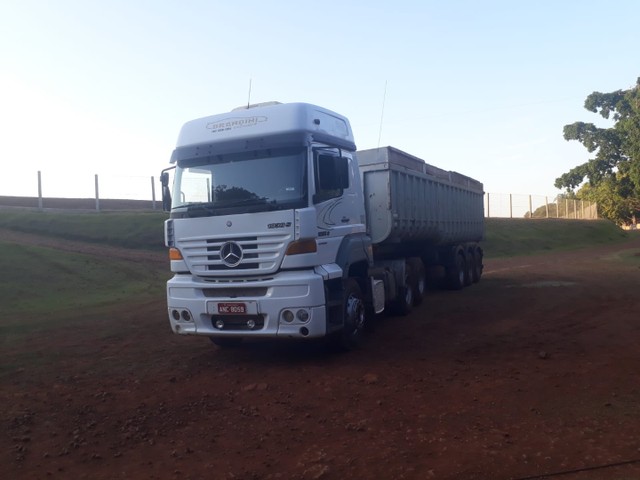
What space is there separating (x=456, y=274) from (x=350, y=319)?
8.50 metres

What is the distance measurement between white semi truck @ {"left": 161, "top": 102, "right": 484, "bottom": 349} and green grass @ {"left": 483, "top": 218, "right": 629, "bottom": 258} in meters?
28.3

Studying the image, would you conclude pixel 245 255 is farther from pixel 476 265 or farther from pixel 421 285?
pixel 476 265

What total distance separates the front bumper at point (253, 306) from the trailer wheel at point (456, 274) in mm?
9267

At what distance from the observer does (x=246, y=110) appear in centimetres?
952

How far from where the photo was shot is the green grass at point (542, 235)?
39438 millimetres

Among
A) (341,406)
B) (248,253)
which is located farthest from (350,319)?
(341,406)

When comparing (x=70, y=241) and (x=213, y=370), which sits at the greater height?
(x=70, y=241)

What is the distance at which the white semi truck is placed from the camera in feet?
28.4

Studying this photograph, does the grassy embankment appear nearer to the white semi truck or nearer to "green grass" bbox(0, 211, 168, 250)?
"green grass" bbox(0, 211, 168, 250)

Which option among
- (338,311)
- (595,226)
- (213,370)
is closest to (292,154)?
(338,311)

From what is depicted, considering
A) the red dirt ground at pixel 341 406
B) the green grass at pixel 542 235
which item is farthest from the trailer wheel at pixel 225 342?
the green grass at pixel 542 235

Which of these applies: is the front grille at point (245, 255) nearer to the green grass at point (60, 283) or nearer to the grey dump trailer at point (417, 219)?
the grey dump trailer at point (417, 219)

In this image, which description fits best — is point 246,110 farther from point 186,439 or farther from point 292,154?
point 186,439

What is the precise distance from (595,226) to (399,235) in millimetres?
43870
